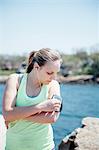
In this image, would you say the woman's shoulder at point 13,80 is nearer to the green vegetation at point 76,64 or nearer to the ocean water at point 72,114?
the ocean water at point 72,114

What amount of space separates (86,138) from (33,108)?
2218 mm

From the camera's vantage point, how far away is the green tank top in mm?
1714

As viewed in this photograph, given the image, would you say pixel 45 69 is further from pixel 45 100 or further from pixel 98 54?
pixel 98 54

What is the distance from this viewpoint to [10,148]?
173 cm

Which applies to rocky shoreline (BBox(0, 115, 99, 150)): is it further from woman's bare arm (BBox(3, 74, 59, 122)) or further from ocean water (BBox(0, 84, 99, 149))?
woman's bare arm (BBox(3, 74, 59, 122))

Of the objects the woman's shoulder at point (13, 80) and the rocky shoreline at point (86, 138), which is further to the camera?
the rocky shoreline at point (86, 138)

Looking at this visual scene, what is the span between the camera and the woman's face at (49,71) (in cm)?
169

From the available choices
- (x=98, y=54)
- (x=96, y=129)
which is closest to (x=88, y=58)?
(x=98, y=54)

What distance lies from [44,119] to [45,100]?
0.27 feet

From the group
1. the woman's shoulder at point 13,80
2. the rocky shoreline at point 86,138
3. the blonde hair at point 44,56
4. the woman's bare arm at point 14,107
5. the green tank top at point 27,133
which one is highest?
the blonde hair at point 44,56

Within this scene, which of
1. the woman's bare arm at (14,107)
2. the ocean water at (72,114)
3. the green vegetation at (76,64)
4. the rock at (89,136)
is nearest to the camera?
the woman's bare arm at (14,107)

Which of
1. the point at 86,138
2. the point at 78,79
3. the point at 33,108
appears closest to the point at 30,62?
the point at 33,108

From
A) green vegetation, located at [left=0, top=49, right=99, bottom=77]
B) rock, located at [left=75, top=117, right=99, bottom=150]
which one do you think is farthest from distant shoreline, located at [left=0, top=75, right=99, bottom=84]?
rock, located at [left=75, top=117, right=99, bottom=150]

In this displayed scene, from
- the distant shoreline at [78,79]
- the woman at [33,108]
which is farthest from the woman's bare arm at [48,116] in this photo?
the distant shoreline at [78,79]
